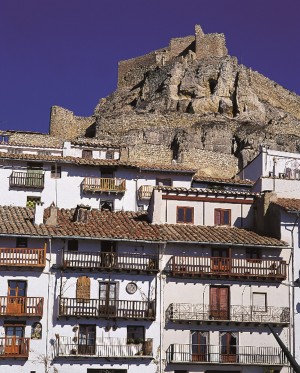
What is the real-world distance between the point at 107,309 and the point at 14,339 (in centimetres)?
483

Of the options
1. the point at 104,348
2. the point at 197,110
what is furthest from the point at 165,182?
the point at 197,110

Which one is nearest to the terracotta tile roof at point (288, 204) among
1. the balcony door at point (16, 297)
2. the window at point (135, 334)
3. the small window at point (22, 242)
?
the window at point (135, 334)

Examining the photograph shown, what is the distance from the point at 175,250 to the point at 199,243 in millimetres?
1341

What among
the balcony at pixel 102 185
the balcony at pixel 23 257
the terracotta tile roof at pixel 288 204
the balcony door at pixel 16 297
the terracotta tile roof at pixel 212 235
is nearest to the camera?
the balcony door at pixel 16 297

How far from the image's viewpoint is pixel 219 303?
40.8 metres

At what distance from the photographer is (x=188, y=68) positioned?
333 ft

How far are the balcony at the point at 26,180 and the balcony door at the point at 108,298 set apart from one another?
1384 centimetres

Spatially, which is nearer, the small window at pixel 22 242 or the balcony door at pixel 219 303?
the small window at pixel 22 242

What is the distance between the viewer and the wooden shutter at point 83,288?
3922 centimetres

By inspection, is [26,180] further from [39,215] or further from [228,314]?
[228,314]

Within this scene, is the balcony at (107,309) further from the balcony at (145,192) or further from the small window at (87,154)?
the small window at (87,154)

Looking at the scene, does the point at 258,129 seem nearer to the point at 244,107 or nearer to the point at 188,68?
the point at 244,107

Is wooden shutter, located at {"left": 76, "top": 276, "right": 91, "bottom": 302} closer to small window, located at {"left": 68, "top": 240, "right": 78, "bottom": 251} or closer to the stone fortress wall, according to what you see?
small window, located at {"left": 68, "top": 240, "right": 78, "bottom": 251}

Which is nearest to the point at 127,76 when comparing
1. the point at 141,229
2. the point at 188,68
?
the point at 188,68
